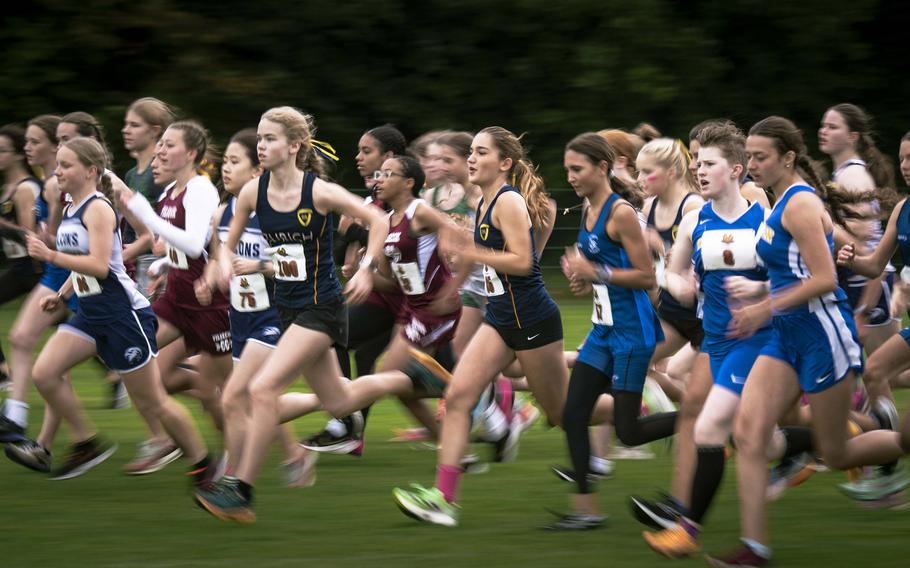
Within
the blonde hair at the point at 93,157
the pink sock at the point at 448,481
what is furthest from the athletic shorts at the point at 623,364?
the blonde hair at the point at 93,157

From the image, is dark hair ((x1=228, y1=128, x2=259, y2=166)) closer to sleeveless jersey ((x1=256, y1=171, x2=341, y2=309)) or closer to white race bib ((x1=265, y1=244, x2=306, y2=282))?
sleeveless jersey ((x1=256, y1=171, x2=341, y2=309))

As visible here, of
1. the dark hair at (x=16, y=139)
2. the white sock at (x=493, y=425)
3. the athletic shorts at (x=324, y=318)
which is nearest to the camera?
the athletic shorts at (x=324, y=318)

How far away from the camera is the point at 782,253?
5.43 meters

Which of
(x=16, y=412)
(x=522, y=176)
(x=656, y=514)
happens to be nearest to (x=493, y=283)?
(x=522, y=176)

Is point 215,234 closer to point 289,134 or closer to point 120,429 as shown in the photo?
point 289,134

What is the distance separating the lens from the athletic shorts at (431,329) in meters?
7.79

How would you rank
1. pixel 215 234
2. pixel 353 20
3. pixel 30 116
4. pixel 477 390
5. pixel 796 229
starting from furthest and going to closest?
1. pixel 353 20
2. pixel 30 116
3. pixel 215 234
4. pixel 477 390
5. pixel 796 229

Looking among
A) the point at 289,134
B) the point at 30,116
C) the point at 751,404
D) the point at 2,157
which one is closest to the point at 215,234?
the point at 289,134

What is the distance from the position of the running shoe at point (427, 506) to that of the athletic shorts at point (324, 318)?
78 centimetres

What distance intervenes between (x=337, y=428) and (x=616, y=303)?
2294mm

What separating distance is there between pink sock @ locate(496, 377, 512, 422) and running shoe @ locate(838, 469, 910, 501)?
1991 millimetres

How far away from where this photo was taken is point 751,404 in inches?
209

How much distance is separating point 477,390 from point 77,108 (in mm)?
13561

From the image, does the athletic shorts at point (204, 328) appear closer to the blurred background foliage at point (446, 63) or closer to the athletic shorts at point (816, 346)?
the athletic shorts at point (816, 346)
